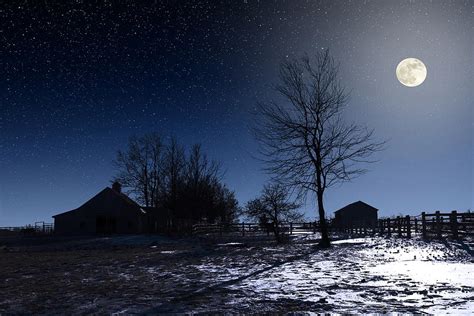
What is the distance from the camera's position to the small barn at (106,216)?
159 feet

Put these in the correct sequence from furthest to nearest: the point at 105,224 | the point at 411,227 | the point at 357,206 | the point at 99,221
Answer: the point at 357,206 < the point at 99,221 < the point at 105,224 < the point at 411,227

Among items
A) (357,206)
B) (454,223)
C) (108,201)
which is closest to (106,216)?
(108,201)

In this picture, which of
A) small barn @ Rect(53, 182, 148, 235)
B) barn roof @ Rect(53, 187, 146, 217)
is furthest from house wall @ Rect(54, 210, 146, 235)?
barn roof @ Rect(53, 187, 146, 217)

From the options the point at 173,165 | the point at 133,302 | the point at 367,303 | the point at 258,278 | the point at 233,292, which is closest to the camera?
the point at 367,303

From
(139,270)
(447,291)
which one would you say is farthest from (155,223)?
(447,291)

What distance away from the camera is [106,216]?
48438 mm

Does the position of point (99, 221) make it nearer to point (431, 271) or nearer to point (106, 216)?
point (106, 216)

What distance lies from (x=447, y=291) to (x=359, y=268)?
137 inches

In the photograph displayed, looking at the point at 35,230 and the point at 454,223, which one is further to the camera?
the point at 35,230

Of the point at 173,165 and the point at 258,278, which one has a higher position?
the point at 173,165

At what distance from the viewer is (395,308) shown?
18.0 ft

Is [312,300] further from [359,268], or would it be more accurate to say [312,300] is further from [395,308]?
[359,268]

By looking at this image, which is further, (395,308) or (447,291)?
(447,291)

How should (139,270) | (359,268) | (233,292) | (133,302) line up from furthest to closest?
(139,270), (359,268), (233,292), (133,302)
